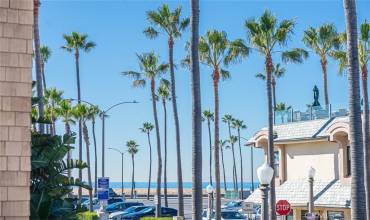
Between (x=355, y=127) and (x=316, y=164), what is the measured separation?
1269 cm

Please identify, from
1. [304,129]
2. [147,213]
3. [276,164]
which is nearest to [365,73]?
[304,129]

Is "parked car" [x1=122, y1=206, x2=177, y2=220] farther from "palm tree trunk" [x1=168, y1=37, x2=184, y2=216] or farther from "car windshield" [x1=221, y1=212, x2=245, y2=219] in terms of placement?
"palm tree trunk" [x1=168, y1=37, x2=184, y2=216]

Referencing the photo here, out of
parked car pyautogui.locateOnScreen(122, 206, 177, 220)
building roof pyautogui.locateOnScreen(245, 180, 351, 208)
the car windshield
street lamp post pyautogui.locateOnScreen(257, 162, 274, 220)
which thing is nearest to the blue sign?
building roof pyautogui.locateOnScreen(245, 180, 351, 208)

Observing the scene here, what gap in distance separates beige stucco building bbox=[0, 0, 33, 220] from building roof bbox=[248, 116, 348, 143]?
1980 centimetres

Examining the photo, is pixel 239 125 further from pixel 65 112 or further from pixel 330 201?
pixel 330 201

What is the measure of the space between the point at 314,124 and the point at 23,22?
2212 cm

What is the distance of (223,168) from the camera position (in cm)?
12231

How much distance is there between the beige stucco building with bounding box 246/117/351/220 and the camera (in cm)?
2939

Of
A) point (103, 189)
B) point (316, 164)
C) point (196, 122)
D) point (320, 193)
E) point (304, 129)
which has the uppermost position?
point (304, 129)

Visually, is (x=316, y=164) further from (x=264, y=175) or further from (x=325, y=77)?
(x=264, y=175)

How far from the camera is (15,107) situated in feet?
36.6

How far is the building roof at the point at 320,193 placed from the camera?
2908 centimetres

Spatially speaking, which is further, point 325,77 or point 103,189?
point 325,77

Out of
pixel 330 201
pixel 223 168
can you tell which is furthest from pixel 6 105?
pixel 223 168
